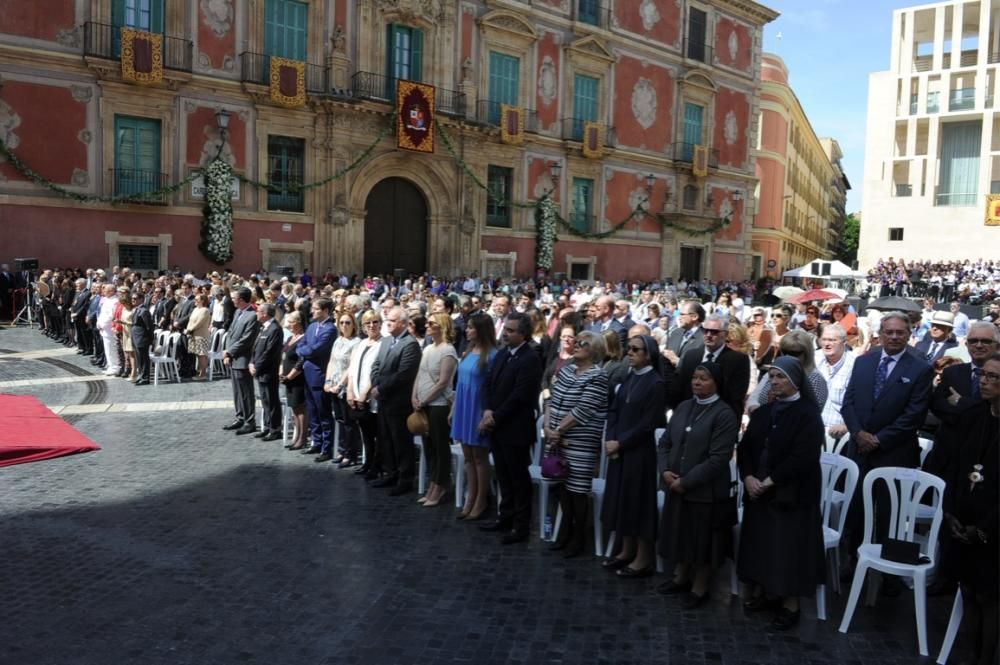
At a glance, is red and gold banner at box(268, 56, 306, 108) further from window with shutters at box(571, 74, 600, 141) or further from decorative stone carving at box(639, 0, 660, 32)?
decorative stone carving at box(639, 0, 660, 32)

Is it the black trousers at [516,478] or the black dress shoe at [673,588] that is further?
the black trousers at [516,478]

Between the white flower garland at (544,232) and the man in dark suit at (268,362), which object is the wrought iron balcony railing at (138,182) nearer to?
the white flower garland at (544,232)

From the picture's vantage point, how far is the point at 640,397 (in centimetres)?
565

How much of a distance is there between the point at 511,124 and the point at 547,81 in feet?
9.20

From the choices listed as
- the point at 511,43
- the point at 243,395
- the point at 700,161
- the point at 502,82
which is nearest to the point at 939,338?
A: the point at 243,395

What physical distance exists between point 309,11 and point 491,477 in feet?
68.1

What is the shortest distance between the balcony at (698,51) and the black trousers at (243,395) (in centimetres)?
3030

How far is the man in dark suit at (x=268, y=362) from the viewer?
Answer: 30.6 ft

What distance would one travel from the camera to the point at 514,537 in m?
6.43

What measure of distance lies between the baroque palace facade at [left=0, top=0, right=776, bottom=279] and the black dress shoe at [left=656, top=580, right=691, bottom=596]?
779 inches

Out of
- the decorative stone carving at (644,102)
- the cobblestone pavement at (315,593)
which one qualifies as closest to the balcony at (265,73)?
the decorative stone carving at (644,102)

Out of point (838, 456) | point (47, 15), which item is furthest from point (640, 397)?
point (47, 15)

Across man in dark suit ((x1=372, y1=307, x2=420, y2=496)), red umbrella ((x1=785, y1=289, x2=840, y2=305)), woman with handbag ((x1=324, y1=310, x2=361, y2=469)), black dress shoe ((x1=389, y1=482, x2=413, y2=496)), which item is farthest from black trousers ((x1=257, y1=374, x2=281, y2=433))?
red umbrella ((x1=785, y1=289, x2=840, y2=305))

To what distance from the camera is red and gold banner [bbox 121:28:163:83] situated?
20547 mm
